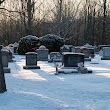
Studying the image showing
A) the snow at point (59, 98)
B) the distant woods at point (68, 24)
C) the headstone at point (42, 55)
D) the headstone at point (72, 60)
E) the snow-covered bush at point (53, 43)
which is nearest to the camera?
the snow at point (59, 98)

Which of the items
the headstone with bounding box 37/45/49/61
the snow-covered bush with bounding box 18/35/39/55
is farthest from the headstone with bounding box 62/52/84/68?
the snow-covered bush with bounding box 18/35/39/55

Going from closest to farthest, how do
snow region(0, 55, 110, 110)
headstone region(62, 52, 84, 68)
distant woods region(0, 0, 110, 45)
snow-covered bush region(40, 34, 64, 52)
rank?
snow region(0, 55, 110, 110)
headstone region(62, 52, 84, 68)
snow-covered bush region(40, 34, 64, 52)
distant woods region(0, 0, 110, 45)

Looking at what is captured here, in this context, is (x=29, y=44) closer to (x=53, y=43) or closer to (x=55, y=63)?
(x=53, y=43)

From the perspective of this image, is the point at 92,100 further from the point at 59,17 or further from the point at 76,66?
the point at 59,17

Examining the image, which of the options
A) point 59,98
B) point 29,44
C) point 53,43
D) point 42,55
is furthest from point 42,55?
point 59,98

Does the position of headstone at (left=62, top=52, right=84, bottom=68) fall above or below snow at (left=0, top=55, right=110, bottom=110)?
above

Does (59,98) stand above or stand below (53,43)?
below

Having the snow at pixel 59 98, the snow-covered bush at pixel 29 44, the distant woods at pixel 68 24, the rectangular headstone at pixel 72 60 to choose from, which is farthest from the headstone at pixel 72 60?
the distant woods at pixel 68 24

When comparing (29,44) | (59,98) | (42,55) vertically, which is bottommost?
(59,98)

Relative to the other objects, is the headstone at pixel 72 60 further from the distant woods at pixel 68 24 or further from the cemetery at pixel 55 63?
the distant woods at pixel 68 24

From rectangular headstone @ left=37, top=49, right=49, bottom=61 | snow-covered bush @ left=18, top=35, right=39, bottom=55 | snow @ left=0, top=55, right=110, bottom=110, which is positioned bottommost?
snow @ left=0, top=55, right=110, bottom=110

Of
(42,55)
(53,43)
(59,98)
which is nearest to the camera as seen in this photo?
(59,98)

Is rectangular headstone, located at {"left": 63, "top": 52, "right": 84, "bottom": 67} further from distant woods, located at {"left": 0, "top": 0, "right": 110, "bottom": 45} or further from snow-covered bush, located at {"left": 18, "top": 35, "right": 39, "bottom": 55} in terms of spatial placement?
distant woods, located at {"left": 0, "top": 0, "right": 110, "bottom": 45}

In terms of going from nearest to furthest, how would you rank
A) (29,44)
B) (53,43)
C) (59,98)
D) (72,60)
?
(59,98), (72,60), (53,43), (29,44)
